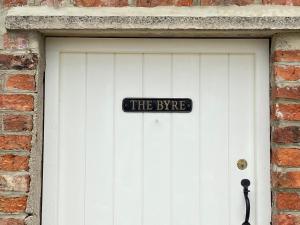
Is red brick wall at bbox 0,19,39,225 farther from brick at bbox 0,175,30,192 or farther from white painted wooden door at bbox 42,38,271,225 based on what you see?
white painted wooden door at bbox 42,38,271,225

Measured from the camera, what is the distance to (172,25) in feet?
8.67

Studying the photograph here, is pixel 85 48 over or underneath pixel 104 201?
over

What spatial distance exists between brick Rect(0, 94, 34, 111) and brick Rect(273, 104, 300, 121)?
1234 mm

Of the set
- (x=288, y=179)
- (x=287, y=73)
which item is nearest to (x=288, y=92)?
(x=287, y=73)

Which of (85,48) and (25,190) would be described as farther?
(85,48)

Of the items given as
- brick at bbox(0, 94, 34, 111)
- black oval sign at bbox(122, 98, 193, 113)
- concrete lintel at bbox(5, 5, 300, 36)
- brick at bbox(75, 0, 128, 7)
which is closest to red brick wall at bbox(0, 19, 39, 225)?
brick at bbox(0, 94, 34, 111)

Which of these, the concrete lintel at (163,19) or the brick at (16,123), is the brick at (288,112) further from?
the brick at (16,123)

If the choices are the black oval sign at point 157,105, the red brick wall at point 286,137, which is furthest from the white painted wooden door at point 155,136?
the red brick wall at point 286,137

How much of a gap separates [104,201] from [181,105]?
642 millimetres

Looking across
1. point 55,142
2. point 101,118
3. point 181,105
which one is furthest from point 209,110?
point 55,142

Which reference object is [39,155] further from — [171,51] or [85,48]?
[171,51]

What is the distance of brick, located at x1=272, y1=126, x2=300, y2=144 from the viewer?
8.71 feet

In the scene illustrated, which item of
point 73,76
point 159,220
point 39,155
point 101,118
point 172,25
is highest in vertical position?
point 172,25

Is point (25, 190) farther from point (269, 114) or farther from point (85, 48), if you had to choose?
point (269, 114)
